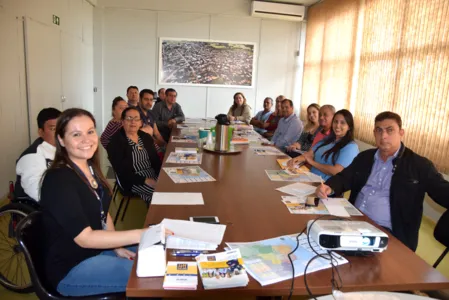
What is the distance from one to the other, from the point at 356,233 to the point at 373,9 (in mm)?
4686

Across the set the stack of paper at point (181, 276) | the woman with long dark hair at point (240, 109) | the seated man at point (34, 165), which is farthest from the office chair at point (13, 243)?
the woman with long dark hair at point (240, 109)

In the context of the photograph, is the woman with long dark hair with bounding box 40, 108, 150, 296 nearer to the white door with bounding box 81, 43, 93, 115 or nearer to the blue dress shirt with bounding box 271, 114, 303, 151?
the blue dress shirt with bounding box 271, 114, 303, 151

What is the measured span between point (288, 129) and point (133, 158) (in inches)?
93.7

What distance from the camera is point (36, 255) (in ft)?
4.51

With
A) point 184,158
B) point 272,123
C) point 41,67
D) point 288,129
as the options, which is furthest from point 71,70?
point 184,158

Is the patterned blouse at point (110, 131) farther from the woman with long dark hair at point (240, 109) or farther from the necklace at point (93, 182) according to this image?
the woman with long dark hair at point (240, 109)

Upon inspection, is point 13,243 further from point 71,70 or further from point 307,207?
point 71,70

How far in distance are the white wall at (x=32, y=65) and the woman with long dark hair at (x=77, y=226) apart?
2638 millimetres

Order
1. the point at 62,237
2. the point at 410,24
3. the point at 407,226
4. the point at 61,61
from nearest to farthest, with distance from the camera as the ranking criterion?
1. the point at 62,237
2. the point at 407,226
3. the point at 410,24
4. the point at 61,61

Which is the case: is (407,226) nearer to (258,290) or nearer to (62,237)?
(258,290)

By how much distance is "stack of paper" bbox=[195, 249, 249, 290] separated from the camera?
1.11m

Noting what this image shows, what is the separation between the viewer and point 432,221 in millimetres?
3754

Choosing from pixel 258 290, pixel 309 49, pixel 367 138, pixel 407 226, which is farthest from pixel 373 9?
pixel 258 290

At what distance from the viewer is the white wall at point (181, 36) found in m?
7.46
